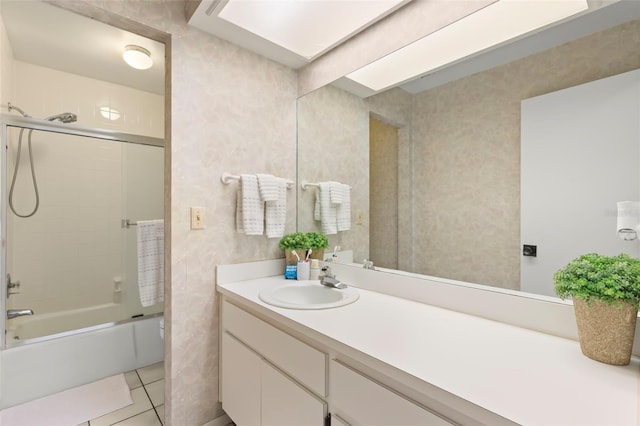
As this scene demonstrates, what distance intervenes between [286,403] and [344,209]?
104 centimetres

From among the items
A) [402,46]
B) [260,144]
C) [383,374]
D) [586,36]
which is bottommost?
[383,374]

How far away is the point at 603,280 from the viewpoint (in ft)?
2.36

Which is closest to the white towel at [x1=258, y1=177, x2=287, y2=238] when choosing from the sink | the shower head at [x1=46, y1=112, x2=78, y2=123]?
the sink

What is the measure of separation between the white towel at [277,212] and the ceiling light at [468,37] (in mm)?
773

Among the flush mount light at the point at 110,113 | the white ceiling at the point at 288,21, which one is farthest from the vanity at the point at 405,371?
the flush mount light at the point at 110,113

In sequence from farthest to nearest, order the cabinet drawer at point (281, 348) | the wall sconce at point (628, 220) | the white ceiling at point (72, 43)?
the white ceiling at point (72, 43) < the cabinet drawer at point (281, 348) < the wall sconce at point (628, 220)

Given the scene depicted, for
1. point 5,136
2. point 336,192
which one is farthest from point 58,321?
point 336,192

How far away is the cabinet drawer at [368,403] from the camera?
71cm

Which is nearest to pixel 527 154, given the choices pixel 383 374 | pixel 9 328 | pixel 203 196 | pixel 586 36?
pixel 586 36

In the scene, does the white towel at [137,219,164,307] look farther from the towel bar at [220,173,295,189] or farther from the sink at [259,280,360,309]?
the sink at [259,280,360,309]

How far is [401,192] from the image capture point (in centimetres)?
141

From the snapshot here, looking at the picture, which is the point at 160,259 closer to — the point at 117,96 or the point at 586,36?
the point at 117,96

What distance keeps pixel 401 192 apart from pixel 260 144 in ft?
3.02

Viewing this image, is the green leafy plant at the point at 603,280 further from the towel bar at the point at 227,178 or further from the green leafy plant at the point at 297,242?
the towel bar at the point at 227,178
